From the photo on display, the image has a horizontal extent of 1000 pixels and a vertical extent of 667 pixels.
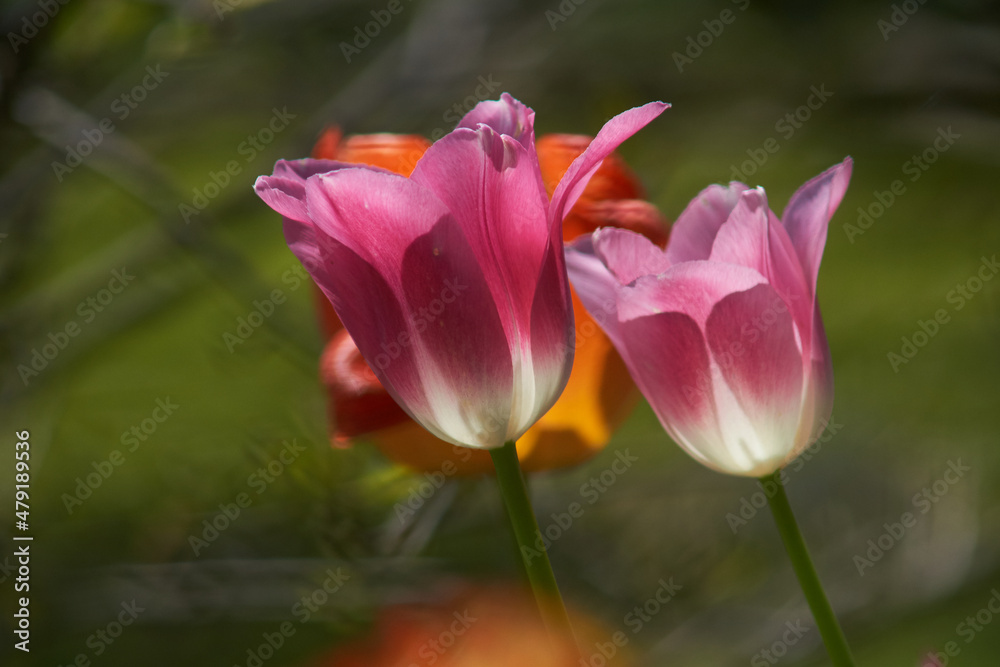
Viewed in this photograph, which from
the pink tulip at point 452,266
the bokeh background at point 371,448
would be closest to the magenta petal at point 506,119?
the pink tulip at point 452,266

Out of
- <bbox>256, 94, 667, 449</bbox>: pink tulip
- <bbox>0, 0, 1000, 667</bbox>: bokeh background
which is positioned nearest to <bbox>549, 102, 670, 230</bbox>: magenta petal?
<bbox>256, 94, 667, 449</bbox>: pink tulip

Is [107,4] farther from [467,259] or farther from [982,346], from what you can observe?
[982,346]

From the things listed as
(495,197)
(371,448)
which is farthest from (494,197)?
(371,448)

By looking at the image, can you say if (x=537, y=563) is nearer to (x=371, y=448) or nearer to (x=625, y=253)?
(x=625, y=253)

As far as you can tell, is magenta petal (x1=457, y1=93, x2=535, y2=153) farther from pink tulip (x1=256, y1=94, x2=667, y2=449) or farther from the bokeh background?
the bokeh background

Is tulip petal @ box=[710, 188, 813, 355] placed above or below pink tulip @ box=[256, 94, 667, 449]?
below

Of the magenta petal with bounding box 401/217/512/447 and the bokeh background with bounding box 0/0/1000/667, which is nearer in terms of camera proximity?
the magenta petal with bounding box 401/217/512/447
